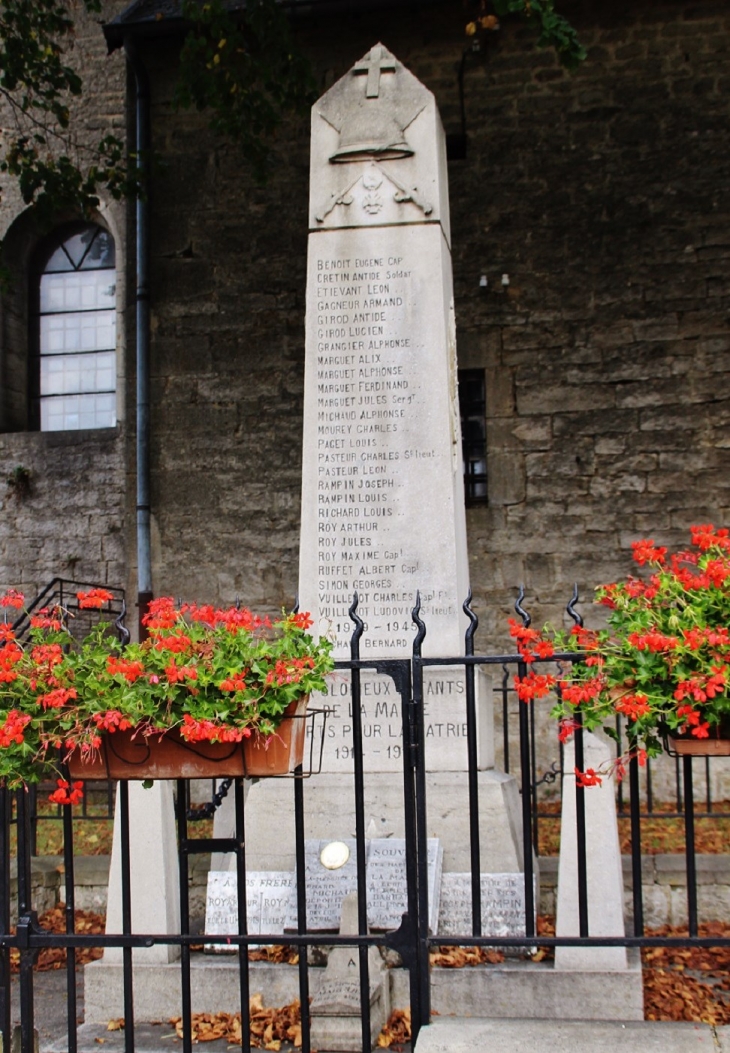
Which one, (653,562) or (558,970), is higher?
(653,562)

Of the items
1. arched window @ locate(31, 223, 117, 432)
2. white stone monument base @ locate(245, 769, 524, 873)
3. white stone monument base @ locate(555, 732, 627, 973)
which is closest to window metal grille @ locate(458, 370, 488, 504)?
arched window @ locate(31, 223, 117, 432)

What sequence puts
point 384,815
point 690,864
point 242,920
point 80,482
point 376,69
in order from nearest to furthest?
point 690,864
point 242,920
point 384,815
point 376,69
point 80,482

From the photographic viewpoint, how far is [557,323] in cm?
1031

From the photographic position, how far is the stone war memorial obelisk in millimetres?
5082

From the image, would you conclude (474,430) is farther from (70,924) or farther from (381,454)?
(70,924)

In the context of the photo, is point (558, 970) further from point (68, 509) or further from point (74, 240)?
point (74, 240)

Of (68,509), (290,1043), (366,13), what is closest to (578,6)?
(366,13)

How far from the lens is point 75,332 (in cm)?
1298

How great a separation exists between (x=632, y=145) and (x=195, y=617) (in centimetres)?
837

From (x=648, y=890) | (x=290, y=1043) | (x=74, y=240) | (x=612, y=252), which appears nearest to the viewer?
(x=290, y=1043)

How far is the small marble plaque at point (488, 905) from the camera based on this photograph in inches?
181

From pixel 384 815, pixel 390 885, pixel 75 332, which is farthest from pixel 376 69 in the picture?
pixel 75 332

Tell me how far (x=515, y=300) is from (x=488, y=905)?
22.2ft

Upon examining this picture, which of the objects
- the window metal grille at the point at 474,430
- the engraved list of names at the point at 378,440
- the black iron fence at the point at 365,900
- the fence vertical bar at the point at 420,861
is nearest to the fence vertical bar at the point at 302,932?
the black iron fence at the point at 365,900
